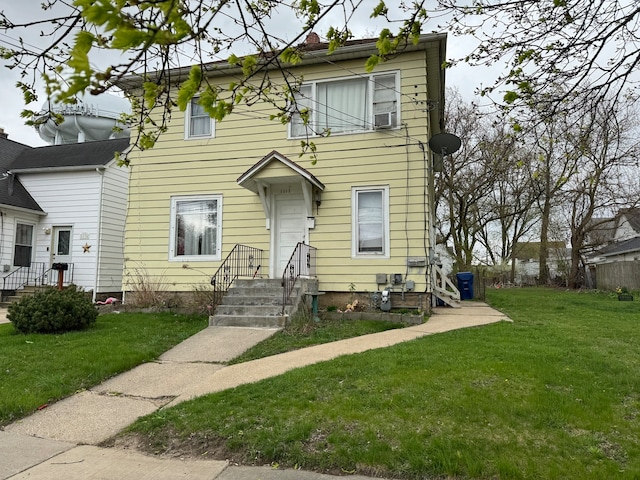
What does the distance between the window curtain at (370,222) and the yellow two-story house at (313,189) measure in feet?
0.08

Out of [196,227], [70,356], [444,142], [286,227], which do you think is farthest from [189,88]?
[196,227]

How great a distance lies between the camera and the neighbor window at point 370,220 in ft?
33.8

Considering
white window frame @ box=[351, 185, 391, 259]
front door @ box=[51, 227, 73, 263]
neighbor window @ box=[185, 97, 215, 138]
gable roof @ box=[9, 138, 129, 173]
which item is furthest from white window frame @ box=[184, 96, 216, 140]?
front door @ box=[51, 227, 73, 263]

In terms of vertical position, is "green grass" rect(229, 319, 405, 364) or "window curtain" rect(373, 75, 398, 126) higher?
"window curtain" rect(373, 75, 398, 126)

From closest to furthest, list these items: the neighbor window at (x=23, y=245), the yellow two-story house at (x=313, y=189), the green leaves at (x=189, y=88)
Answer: the green leaves at (x=189, y=88) < the yellow two-story house at (x=313, y=189) < the neighbor window at (x=23, y=245)

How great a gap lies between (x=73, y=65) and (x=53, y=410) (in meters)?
4.29

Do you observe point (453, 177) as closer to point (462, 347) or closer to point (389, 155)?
point (389, 155)

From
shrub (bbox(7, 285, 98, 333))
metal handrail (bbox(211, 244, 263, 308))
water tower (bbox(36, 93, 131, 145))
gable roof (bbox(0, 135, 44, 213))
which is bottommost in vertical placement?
shrub (bbox(7, 285, 98, 333))

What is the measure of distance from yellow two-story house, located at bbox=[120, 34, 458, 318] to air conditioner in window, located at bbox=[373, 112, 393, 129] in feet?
0.11

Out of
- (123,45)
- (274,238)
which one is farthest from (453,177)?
(123,45)

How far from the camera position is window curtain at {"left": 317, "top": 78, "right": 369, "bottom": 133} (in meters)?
10.8

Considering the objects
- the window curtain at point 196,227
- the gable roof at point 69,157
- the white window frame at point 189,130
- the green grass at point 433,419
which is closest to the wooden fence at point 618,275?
the green grass at point 433,419

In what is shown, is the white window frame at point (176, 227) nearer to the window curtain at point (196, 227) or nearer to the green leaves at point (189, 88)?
the window curtain at point (196, 227)

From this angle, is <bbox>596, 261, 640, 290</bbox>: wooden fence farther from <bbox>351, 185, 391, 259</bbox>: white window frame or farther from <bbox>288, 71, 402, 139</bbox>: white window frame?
<bbox>288, 71, 402, 139</bbox>: white window frame
